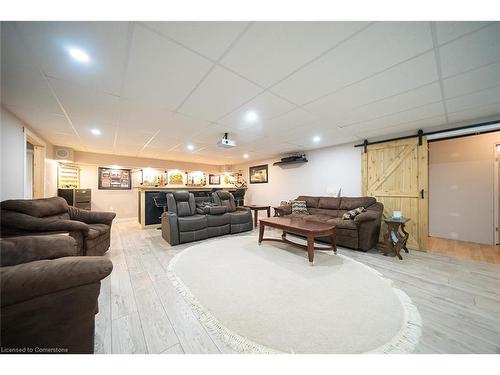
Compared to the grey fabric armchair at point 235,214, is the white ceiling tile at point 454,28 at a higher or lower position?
higher

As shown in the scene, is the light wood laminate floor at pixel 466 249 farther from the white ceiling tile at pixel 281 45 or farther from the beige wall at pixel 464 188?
the white ceiling tile at pixel 281 45

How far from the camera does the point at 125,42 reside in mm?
1472

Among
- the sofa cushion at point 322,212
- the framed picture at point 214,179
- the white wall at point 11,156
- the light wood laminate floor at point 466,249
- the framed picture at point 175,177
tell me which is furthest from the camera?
the framed picture at point 214,179

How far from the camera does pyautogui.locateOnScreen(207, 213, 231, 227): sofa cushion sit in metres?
4.32

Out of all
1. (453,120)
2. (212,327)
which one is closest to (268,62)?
(212,327)

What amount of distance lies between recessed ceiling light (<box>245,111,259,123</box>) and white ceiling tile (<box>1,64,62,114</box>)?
250 centimetres

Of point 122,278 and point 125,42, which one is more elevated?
point 125,42

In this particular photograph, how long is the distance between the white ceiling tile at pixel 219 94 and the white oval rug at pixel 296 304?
2422 millimetres

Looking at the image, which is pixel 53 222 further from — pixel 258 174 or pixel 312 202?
pixel 258 174

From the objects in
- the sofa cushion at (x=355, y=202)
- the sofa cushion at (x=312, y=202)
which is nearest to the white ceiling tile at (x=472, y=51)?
the sofa cushion at (x=355, y=202)

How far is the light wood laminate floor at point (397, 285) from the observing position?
133cm
